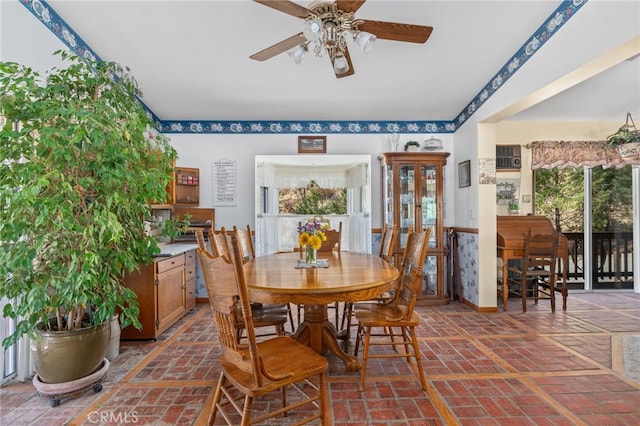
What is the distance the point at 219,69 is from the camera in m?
3.06

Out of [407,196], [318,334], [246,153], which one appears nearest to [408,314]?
[318,334]

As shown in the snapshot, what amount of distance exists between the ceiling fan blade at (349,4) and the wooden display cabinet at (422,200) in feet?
8.46

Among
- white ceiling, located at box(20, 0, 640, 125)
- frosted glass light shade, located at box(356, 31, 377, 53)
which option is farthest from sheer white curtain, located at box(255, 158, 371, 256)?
frosted glass light shade, located at box(356, 31, 377, 53)

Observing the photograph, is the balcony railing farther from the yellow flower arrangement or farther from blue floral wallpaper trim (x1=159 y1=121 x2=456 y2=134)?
the yellow flower arrangement

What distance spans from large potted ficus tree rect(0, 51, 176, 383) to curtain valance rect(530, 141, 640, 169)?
4.99 metres

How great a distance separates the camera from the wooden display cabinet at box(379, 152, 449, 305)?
13.7ft

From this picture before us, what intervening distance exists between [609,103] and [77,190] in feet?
18.7

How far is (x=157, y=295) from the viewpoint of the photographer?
118 inches

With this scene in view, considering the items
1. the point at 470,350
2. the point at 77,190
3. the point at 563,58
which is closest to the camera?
the point at 77,190

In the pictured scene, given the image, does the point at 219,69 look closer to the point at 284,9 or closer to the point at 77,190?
the point at 284,9

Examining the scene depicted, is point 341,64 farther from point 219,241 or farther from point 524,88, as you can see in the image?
point 524,88

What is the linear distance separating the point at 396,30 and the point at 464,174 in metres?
2.72

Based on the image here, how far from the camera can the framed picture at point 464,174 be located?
13.1ft

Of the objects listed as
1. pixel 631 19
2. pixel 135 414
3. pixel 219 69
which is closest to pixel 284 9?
pixel 219 69
